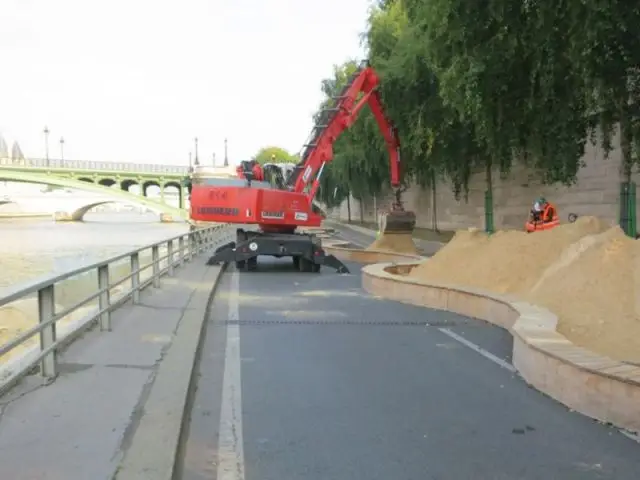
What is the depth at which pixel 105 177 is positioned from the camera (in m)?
91.6

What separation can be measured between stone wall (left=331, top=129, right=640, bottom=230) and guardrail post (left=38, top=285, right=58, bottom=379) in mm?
18024

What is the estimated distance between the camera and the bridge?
86375mm

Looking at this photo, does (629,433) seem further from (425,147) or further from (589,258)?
(425,147)

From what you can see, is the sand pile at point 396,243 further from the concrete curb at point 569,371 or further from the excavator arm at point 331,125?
the concrete curb at point 569,371

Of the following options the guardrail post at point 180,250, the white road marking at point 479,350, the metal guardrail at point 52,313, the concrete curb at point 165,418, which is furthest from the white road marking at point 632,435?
the guardrail post at point 180,250

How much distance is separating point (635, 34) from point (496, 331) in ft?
20.3

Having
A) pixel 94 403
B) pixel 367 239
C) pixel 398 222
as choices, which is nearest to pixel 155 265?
pixel 94 403

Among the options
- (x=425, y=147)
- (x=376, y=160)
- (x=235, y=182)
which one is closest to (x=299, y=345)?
(x=235, y=182)

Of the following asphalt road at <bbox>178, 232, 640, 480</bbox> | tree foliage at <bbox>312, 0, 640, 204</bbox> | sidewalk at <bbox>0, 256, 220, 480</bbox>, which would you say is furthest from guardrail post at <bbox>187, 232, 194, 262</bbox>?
sidewalk at <bbox>0, 256, 220, 480</bbox>

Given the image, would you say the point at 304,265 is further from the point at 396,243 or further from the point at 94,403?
the point at 94,403

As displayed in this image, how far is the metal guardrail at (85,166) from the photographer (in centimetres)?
8894

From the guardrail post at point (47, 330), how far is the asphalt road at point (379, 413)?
1.35 meters

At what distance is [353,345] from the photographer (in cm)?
872

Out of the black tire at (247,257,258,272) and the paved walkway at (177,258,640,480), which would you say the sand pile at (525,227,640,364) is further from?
the black tire at (247,257,258,272)
